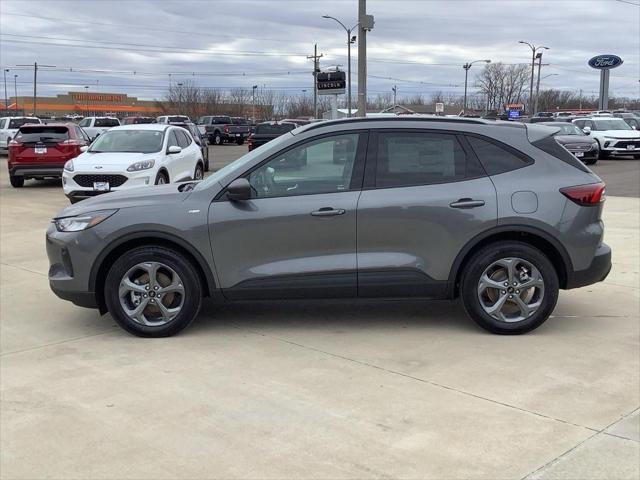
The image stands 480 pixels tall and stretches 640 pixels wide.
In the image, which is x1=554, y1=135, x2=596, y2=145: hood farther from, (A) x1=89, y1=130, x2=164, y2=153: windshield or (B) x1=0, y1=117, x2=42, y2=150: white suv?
(B) x1=0, y1=117, x2=42, y2=150: white suv

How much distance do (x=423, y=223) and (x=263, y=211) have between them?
4.14 feet

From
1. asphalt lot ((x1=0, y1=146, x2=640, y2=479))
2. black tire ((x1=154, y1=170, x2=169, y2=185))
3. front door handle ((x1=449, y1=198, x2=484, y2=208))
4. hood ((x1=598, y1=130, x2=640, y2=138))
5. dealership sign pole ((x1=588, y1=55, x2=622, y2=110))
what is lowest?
asphalt lot ((x1=0, y1=146, x2=640, y2=479))

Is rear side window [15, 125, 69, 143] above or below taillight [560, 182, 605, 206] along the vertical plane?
above

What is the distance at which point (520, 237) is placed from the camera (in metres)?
5.44

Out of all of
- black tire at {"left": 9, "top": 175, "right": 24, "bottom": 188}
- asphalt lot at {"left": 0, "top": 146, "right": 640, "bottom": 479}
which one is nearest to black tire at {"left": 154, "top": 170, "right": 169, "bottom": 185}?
black tire at {"left": 9, "top": 175, "right": 24, "bottom": 188}

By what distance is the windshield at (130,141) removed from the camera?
45.4 feet

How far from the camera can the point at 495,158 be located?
546 cm

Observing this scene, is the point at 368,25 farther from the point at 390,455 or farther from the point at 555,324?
the point at 390,455

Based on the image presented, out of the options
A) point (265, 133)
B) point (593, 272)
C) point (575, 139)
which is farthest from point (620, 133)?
point (593, 272)

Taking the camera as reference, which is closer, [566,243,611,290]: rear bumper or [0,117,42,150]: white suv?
[566,243,611,290]: rear bumper

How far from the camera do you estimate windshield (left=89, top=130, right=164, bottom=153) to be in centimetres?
1384

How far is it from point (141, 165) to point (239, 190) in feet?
27.0

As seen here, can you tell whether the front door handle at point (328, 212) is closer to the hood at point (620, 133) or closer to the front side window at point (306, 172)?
the front side window at point (306, 172)

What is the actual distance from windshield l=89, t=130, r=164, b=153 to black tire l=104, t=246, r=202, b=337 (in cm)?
880
